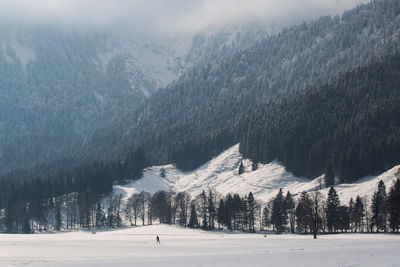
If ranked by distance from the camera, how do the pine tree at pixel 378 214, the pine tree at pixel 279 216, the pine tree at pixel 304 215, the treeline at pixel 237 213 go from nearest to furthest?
the pine tree at pixel 304 215
the pine tree at pixel 378 214
the treeline at pixel 237 213
the pine tree at pixel 279 216

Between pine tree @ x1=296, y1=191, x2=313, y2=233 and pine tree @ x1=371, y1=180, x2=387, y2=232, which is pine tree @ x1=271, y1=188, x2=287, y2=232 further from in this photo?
pine tree @ x1=371, y1=180, x2=387, y2=232

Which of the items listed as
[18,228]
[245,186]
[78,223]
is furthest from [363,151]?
[18,228]

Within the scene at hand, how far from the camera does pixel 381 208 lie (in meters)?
114

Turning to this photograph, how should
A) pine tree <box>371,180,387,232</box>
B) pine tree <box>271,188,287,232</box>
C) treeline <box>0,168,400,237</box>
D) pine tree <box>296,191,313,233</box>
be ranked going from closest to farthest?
pine tree <box>296,191,313,233</box>, pine tree <box>371,180,387,232</box>, treeline <box>0,168,400,237</box>, pine tree <box>271,188,287,232</box>

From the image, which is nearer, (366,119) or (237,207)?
(237,207)

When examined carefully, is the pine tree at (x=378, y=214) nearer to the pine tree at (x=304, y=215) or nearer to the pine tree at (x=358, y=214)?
the pine tree at (x=358, y=214)

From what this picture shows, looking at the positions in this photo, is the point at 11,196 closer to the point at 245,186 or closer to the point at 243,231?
the point at 245,186

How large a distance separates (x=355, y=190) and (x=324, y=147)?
44378 mm

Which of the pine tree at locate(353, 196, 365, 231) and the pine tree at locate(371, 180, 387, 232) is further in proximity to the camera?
the pine tree at locate(353, 196, 365, 231)

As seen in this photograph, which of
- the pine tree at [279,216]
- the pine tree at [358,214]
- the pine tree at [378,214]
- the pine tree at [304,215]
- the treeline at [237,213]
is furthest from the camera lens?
the pine tree at [279,216]

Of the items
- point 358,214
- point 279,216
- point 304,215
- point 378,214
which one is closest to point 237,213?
point 279,216

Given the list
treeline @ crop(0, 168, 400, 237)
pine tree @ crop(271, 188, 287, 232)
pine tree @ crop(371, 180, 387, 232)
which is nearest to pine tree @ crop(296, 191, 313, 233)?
treeline @ crop(0, 168, 400, 237)

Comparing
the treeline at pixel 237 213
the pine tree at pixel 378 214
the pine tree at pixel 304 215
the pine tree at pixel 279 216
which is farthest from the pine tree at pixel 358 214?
the pine tree at pixel 279 216

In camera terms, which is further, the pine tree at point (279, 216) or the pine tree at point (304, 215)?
the pine tree at point (279, 216)
